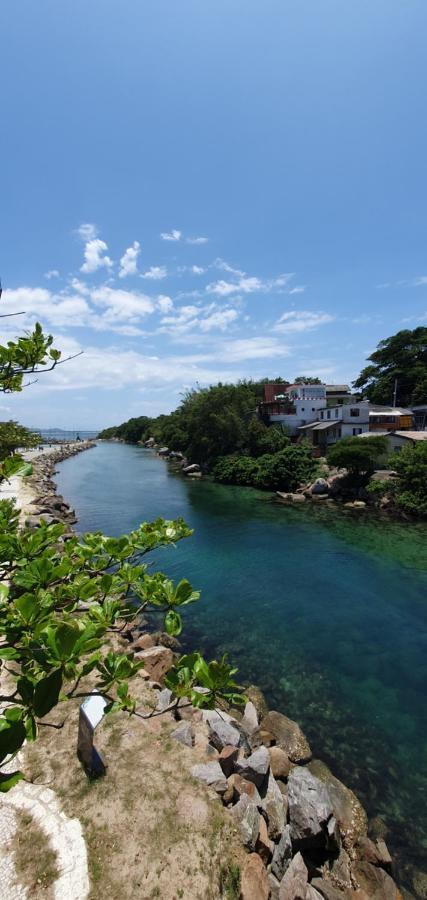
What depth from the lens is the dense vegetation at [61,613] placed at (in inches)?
61.8

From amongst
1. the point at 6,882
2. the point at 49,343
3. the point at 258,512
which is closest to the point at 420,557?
the point at 258,512

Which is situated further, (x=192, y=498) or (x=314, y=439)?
(x=314, y=439)

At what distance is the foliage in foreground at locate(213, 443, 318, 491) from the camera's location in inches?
1163

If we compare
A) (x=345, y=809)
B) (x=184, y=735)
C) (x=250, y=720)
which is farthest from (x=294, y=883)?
(x=250, y=720)

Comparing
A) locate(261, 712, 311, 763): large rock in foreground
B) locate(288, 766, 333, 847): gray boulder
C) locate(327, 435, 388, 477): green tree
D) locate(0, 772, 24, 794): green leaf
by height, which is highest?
locate(0, 772, 24, 794): green leaf

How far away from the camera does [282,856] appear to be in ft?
15.1

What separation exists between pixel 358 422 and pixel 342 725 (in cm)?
3169

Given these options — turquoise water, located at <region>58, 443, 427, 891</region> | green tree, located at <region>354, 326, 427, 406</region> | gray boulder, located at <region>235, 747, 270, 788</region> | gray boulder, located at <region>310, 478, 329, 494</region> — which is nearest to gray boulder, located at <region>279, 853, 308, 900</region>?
gray boulder, located at <region>235, 747, 270, 788</region>

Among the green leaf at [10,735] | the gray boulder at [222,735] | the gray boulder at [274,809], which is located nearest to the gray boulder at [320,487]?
the gray boulder at [222,735]

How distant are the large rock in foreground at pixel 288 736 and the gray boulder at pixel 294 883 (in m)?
2.34

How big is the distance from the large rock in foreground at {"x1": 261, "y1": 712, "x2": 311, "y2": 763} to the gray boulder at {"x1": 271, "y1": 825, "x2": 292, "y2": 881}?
200 centimetres

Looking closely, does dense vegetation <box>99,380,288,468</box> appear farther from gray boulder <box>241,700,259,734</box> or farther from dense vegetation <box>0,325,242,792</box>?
dense vegetation <box>0,325,242,792</box>

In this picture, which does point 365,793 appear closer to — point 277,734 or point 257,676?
point 277,734

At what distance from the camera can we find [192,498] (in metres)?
28.6
